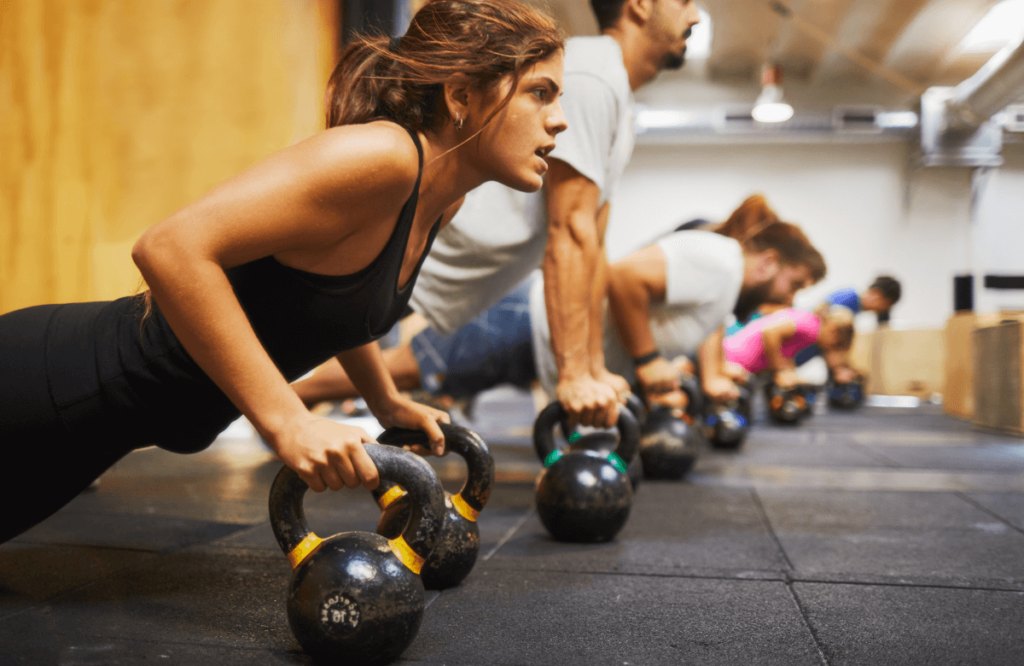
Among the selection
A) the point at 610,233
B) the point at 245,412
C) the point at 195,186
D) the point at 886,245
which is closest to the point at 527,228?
the point at 245,412

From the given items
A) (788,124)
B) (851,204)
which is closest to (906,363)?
(851,204)

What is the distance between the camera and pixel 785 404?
4.75 meters

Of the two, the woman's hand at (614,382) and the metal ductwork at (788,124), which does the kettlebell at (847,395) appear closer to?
the metal ductwork at (788,124)

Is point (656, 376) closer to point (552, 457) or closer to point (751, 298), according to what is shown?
point (552, 457)

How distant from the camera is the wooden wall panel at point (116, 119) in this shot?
2.85m

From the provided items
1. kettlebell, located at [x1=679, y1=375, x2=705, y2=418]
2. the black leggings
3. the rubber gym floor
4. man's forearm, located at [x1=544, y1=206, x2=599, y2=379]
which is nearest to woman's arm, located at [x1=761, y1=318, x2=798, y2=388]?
kettlebell, located at [x1=679, y1=375, x2=705, y2=418]

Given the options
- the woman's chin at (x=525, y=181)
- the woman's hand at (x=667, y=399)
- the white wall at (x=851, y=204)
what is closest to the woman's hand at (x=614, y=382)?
the woman's hand at (x=667, y=399)

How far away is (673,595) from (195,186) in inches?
112

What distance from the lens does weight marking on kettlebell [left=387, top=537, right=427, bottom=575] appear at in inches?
36.9

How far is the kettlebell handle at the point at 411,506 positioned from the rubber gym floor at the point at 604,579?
0.45 feet

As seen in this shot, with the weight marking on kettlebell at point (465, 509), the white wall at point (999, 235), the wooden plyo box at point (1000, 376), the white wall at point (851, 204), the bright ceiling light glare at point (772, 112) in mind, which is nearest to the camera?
the weight marking on kettlebell at point (465, 509)

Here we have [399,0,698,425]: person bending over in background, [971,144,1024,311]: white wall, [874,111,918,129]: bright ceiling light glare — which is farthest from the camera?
[971,144,1024,311]: white wall

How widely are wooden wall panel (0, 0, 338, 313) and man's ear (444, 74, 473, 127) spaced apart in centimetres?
241

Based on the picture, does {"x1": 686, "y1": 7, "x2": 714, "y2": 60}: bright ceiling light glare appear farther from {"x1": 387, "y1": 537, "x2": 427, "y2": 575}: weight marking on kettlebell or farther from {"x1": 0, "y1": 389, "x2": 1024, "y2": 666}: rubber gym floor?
{"x1": 387, "y1": 537, "x2": 427, "y2": 575}: weight marking on kettlebell
